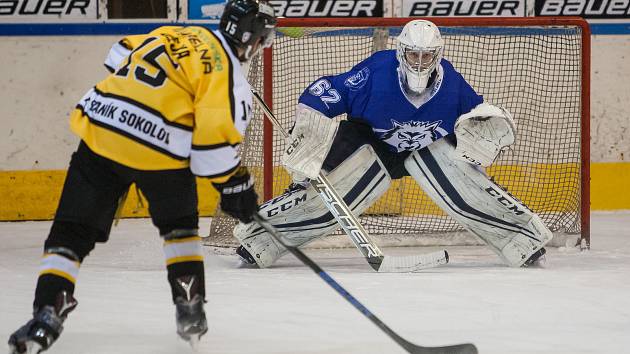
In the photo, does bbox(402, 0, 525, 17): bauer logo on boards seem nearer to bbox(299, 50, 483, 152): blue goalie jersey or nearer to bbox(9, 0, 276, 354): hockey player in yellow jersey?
bbox(299, 50, 483, 152): blue goalie jersey

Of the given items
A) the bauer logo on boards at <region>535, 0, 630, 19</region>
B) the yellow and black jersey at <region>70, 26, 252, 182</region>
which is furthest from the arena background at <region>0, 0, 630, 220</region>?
the yellow and black jersey at <region>70, 26, 252, 182</region>

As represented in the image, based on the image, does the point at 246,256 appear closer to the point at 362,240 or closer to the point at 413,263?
the point at 362,240

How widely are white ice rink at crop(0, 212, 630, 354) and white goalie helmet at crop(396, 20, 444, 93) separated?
30.5 inches

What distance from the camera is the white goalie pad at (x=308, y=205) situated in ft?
14.5

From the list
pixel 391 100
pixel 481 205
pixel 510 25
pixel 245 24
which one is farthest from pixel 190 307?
pixel 510 25

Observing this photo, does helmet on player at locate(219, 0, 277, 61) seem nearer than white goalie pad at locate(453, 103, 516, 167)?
Yes

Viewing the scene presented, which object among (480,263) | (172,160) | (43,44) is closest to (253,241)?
(480,263)

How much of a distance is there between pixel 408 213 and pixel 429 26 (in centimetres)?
148

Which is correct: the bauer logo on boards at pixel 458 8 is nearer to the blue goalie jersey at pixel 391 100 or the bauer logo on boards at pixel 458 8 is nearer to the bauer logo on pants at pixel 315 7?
the bauer logo on pants at pixel 315 7

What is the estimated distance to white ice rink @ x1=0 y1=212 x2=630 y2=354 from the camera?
9.84ft

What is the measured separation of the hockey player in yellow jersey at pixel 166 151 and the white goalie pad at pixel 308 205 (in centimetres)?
156

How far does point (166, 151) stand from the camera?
2662 millimetres

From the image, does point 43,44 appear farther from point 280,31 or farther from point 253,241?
point 253,241

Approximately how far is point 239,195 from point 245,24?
1.44 feet
